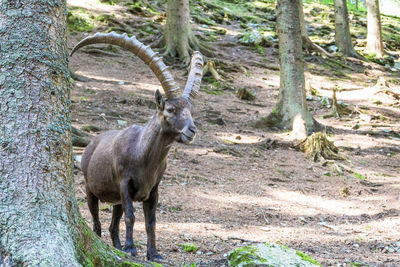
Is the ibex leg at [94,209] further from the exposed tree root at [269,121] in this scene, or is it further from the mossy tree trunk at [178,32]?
the mossy tree trunk at [178,32]

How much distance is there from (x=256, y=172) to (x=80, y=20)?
44.3ft

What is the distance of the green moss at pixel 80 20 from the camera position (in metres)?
20.6

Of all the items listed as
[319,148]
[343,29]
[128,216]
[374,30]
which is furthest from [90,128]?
[374,30]

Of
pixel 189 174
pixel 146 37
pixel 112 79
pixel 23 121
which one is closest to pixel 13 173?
pixel 23 121

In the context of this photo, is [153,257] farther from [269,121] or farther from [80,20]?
[80,20]

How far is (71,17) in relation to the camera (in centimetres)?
2098

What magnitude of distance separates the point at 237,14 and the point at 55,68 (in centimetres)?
2952

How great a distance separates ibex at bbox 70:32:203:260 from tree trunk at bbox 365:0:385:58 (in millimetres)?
21525

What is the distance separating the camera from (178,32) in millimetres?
18312

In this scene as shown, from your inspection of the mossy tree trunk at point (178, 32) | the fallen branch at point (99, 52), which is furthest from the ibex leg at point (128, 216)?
the fallen branch at point (99, 52)

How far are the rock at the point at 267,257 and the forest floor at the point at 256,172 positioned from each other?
0.35 m

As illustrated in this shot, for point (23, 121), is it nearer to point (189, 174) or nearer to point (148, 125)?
point (148, 125)

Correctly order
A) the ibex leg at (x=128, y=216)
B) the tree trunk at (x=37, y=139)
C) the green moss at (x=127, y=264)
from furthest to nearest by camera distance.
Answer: the ibex leg at (x=128, y=216), the green moss at (x=127, y=264), the tree trunk at (x=37, y=139)

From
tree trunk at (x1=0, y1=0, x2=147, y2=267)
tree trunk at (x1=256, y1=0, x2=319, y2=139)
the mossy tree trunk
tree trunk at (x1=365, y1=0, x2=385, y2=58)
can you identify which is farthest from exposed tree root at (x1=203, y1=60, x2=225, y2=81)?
tree trunk at (x1=0, y1=0, x2=147, y2=267)
